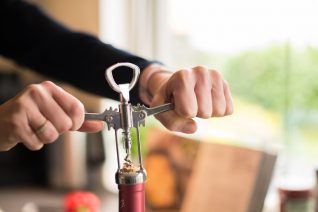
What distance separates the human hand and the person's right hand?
0.39 ft

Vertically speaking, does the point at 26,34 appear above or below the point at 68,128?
above

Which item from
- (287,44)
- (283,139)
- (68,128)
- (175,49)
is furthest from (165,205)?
(68,128)

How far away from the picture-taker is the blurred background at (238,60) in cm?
150

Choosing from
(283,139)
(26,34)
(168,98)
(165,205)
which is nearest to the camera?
(168,98)

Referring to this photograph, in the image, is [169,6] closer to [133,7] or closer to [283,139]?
[133,7]

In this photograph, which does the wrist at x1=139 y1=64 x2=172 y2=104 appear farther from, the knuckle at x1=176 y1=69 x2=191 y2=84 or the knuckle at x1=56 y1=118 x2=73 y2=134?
the knuckle at x1=56 y1=118 x2=73 y2=134

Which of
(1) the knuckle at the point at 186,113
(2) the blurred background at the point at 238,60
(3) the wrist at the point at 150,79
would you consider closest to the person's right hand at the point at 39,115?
(1) the knuckle at the point at 186,113

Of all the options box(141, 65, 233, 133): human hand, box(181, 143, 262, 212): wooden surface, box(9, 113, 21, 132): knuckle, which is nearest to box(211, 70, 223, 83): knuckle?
box(141, 65, 233, 133): human hand

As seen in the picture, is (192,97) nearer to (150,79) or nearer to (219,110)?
(219,110)

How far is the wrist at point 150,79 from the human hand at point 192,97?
0.18 ft

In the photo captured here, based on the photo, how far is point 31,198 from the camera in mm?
1903

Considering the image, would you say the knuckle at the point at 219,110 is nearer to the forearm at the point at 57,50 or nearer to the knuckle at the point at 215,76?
the knuckle at the point at 215,76

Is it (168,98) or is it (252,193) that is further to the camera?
(252,193)

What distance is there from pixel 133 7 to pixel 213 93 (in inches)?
54.7
